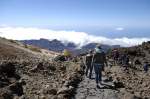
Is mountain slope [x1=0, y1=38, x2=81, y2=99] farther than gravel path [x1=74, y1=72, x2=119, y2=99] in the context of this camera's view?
No

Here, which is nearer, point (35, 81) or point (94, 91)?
point (94, 91)

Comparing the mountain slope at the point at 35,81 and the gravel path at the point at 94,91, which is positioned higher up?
the mountain slope at the point at 35,81

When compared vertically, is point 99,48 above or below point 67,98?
above

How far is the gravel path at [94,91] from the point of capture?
16.6 metres

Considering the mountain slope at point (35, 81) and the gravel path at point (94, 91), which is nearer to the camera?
the mountain slope at point (35, 81)

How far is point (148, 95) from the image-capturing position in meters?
17.6

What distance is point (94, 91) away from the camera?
58.1 feet

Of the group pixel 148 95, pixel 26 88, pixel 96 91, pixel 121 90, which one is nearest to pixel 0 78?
pixel 26 88

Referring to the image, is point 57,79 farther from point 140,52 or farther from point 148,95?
point 140,52

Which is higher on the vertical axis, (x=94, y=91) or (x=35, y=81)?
(x=35, y=81)

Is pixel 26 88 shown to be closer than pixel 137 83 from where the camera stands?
Yes

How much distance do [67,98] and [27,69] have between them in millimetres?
6707

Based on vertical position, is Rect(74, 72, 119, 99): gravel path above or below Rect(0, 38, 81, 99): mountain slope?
below

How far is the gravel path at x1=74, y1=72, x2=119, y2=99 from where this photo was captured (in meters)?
16.6
